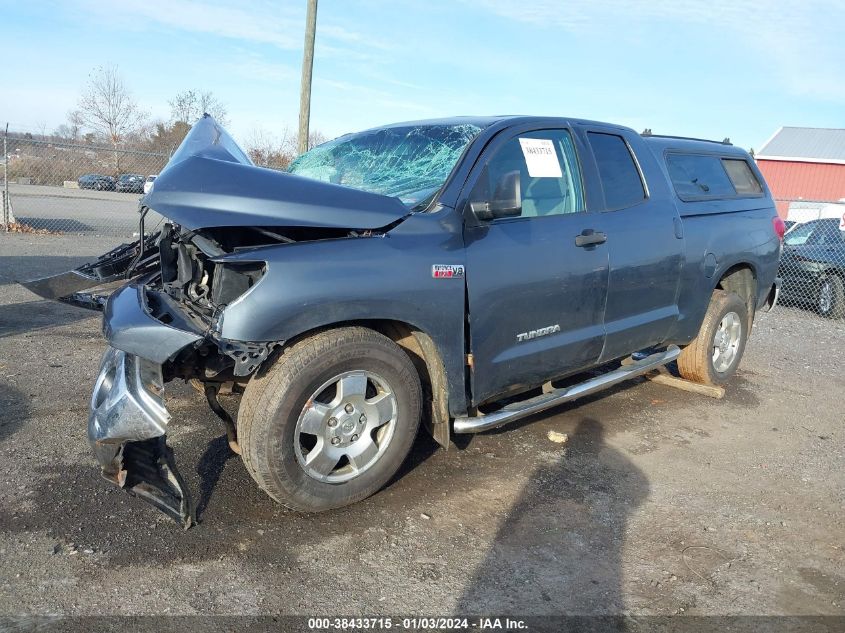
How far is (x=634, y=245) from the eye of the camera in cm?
435

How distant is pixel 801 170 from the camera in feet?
115

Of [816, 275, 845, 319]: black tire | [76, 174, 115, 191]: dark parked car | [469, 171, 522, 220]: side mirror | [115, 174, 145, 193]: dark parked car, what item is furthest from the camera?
[76, 174, 115, 191]: dark parked car

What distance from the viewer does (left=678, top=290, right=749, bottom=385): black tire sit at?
5454 millimetres

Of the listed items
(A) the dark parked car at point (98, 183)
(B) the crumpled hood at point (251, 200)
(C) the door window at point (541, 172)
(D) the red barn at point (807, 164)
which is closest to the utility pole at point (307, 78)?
(C) the door window at point (541, 172)

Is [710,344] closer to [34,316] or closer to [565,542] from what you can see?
[565,542]

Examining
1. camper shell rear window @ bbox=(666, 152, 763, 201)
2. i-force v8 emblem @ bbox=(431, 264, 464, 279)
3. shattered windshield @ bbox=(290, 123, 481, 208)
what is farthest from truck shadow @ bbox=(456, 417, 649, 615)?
camper shell rear window @ bbox=(666, 152, 763, 201)

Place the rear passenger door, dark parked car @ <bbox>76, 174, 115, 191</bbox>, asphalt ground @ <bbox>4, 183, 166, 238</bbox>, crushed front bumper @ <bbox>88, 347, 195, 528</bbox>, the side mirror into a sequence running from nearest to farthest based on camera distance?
crushed front bumper @ <bbox>88, 347, 195, 528</bbox> → the side mirror → the rear passenger door → asphalt ground @ <bbox>4, 183, 166, 238</bbox> → dark parked car @ <bbox>76, 174, 115, 191</bbox>

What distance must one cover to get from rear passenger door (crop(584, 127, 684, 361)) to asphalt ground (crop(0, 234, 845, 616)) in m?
0.77

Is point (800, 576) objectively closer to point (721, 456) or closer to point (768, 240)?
point (721, 456)

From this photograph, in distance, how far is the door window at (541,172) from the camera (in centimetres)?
374

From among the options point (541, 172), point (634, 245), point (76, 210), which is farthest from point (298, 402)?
point (76, 210)

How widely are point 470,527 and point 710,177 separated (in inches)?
145

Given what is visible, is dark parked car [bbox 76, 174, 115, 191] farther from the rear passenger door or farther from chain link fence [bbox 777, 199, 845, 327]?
the rear passenger door

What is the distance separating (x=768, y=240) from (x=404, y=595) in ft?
15.2
